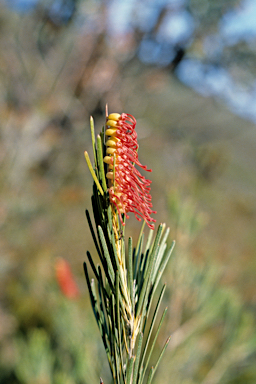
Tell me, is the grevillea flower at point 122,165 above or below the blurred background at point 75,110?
below

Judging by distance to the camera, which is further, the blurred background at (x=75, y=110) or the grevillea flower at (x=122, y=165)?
the blurred background at (x=75, y=110)

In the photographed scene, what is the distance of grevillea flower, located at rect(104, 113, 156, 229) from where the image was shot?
7.1 inches

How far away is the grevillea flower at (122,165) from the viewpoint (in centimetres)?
18

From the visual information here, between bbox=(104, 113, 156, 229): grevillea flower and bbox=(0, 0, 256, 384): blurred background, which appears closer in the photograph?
bbox=(104, 113, 156, 229): grevillea flower

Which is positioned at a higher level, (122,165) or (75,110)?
(75,110)

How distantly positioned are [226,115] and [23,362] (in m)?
2.62

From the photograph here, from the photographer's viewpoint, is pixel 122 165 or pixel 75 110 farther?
pixel 75 110

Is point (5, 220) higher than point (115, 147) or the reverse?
higher

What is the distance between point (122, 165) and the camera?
0.19 m

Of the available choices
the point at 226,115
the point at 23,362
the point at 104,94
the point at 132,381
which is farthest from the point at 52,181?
the point at 132,381

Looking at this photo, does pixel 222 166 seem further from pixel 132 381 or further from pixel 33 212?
pixel 132 381

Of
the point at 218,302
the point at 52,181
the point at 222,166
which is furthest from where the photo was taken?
the point at 222,166

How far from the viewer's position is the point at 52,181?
2.67 metres

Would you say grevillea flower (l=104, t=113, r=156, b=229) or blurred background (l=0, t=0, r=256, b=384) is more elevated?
blurred background (l=0, t=0, r=256, b=384)
